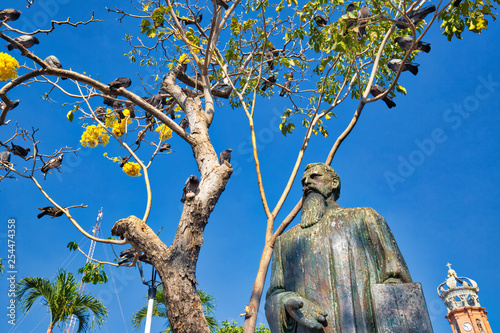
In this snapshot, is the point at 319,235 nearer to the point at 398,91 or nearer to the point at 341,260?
the point at 341,260

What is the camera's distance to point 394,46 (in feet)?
22.6

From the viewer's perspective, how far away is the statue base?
7.70 ft

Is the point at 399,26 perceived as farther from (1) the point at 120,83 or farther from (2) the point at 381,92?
(1) the point at 120,83

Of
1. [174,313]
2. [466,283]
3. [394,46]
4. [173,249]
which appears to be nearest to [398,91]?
[394,46]

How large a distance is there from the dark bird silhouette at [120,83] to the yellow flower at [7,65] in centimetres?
129

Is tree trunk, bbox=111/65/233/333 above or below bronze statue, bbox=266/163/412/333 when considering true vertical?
above

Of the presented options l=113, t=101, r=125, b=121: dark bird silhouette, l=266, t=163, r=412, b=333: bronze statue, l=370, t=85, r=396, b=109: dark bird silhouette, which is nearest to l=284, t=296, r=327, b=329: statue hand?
l=266, t=163, r=412, b=333: bronze statue

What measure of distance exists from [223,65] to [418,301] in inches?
215

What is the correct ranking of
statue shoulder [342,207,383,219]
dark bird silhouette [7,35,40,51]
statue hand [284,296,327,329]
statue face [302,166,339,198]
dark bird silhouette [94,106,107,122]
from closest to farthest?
1. statue hand [284,296,327,329]
2. statue shoulder [342,207,383,219]
3. statue face [302,166,339,198]
4. dark bird silhouette [7,35,40,51]
5. dark bird silhouette [94,106,107,122]

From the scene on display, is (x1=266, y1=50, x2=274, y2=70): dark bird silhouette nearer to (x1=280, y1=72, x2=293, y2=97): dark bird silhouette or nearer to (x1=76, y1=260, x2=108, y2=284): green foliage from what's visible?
(x1=280, y1=72, x2=293, y2=97): dark bird silhouette

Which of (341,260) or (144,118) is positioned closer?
(341,260)

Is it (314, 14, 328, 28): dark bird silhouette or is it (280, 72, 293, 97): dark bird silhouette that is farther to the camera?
(280, 72, 293, 97): dark bird silhouette

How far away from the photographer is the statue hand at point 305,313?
2.52 meters

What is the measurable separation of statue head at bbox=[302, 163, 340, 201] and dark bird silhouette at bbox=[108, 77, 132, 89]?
341cm
